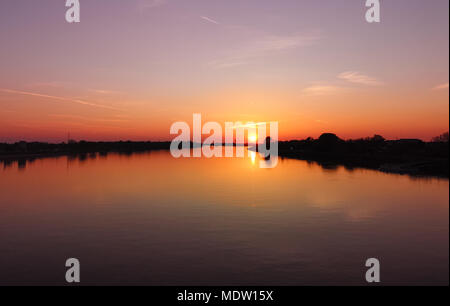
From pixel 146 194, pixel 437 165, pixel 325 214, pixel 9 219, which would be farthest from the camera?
pixel 437 165

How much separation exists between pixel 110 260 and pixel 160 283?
3.99m

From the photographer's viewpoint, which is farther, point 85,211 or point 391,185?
point 391,185

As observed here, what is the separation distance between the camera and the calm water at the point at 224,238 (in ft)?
46.2

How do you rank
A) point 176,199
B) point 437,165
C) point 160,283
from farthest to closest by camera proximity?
1. point 437,165
2. point 176,199
3. point 160,283

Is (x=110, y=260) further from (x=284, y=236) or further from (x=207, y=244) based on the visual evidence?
(x=284, y=236)

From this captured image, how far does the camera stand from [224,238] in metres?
19.8

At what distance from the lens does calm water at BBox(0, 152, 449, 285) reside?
1408 cm

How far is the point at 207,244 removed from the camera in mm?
18484

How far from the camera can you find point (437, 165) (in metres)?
74.4

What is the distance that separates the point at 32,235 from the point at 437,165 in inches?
3177

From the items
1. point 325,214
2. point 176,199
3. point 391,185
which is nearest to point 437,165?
point 391,185
